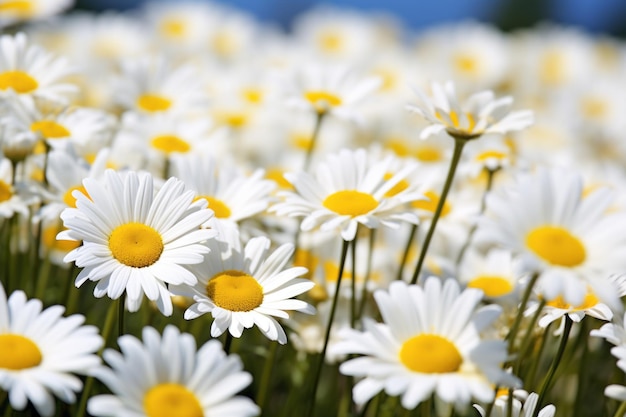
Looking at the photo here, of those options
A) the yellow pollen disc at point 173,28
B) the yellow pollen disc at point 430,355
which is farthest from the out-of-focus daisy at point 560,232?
the yellow pollen disc at point 173,28

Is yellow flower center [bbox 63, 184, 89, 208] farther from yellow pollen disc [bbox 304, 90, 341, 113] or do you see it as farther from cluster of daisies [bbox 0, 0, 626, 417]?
yellow pollen disc [bbox 304, 90, 341, 113]

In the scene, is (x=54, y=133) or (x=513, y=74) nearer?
(x=54, y=133)

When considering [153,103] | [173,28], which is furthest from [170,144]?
[173,28]

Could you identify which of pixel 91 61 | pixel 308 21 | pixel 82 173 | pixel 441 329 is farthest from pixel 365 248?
pixel 308 21

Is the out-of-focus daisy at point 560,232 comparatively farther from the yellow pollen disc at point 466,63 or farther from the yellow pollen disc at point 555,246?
the yellow pollen disc at point 466,63

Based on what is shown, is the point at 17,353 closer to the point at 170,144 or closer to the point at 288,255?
the point at 288,255

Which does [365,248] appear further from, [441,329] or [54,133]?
[441,329]
